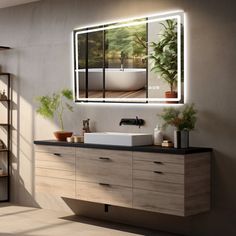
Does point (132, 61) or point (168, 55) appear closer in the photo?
point (168, 55)

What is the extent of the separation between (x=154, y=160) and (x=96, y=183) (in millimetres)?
874

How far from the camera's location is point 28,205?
300 inches

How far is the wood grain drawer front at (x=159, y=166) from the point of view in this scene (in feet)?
17.4

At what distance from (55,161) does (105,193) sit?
88 centimetres

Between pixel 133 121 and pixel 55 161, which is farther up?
pixel 133 121

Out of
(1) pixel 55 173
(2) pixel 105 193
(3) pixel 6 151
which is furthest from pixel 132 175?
(3) pixel 6 151

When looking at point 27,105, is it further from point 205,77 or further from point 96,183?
point 205,77

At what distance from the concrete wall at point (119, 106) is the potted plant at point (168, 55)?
17 cm

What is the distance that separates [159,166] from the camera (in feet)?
17.9

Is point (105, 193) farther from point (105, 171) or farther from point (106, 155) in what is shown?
point (106, 155)

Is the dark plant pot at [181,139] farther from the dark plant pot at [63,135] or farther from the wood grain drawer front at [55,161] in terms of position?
the dark plant pot at [63,135]

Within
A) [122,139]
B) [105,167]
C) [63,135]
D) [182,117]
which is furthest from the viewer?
[63,135]

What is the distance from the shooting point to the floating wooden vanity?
532 cm

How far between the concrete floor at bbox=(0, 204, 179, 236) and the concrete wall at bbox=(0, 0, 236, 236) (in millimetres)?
183
